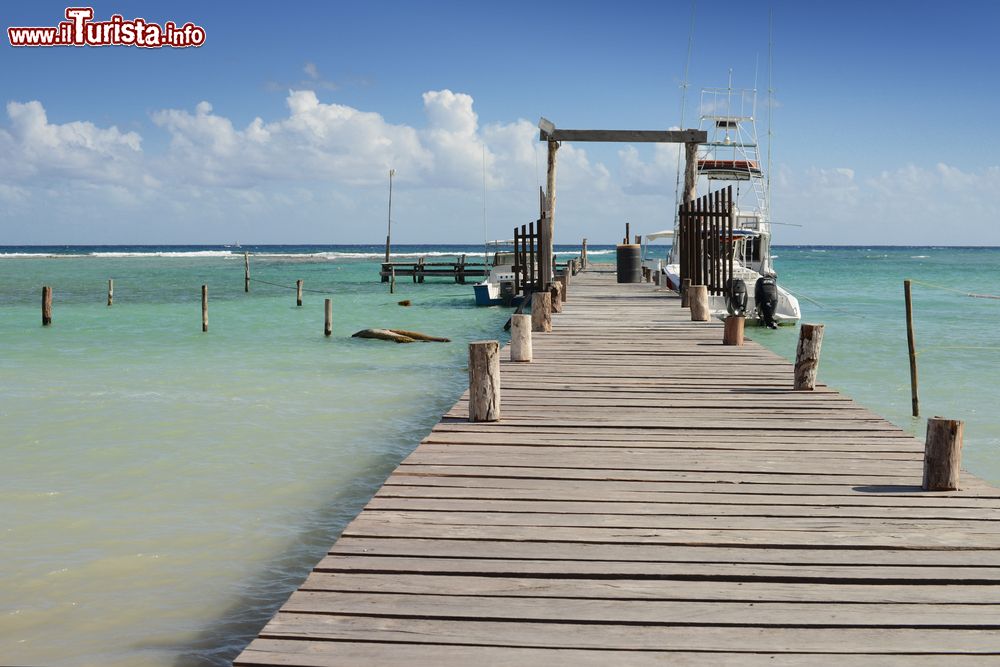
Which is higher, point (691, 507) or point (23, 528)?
point (691, 507)

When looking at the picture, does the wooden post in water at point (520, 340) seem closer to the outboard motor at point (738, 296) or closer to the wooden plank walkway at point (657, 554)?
the wooden plank walkway at point (657, 554)

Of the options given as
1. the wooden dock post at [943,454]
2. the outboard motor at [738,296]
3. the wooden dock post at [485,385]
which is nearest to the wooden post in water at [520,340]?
the wooden dock post at [485,385]

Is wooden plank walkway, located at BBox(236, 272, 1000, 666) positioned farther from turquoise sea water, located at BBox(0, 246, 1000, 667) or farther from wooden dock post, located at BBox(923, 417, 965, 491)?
turquoise sea water, located at BBox(0, 246, 1000, 667)

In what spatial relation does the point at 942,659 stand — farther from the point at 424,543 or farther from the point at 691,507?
the point at 424,543

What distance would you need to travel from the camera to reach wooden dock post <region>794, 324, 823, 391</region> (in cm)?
960

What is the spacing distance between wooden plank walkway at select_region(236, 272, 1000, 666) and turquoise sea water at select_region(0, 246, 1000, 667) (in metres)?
1.56

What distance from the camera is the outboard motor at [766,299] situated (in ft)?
79.7

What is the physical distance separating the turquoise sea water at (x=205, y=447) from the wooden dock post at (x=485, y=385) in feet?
5.33

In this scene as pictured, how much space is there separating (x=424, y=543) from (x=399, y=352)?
16854 mm

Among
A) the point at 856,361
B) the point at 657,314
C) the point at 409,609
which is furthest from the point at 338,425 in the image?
the point at 856,361

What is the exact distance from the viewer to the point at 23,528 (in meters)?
7.99

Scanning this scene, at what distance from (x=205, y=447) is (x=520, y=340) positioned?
413 centimetres

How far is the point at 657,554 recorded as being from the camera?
475cm

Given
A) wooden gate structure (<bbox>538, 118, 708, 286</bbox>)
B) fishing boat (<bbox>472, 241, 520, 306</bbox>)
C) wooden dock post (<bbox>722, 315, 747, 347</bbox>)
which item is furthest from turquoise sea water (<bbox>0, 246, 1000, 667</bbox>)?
fishing boat (<bbox>472, 241, 520, 306</bbox>)
